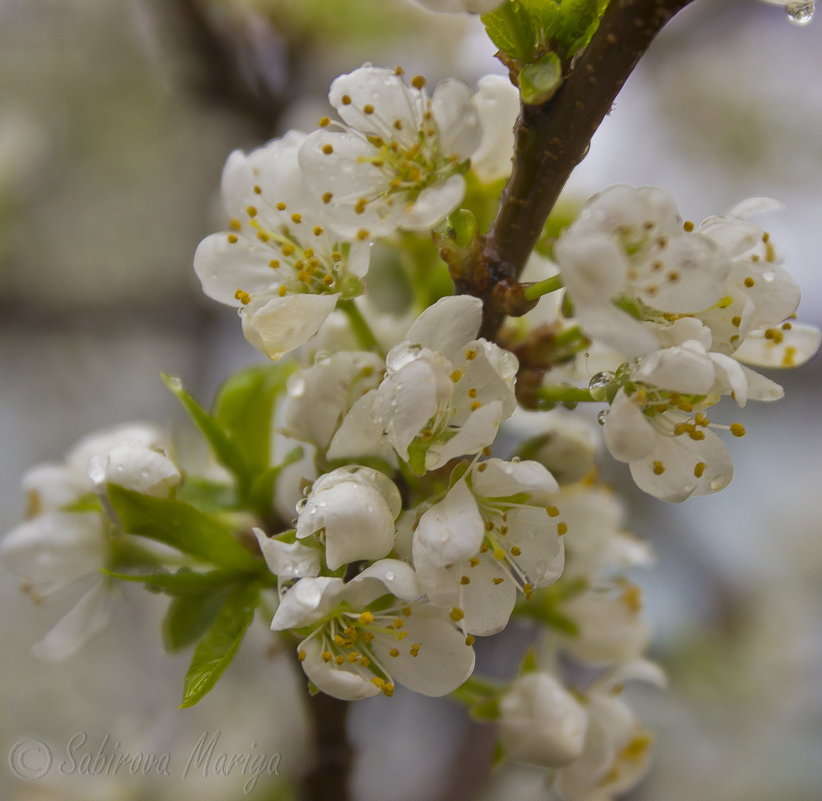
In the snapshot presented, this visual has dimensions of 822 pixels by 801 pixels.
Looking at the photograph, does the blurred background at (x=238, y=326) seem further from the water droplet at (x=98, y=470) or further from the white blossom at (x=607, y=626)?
the water droplet at (x=98, y=470)

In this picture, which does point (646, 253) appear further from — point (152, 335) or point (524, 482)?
point (152, 335)

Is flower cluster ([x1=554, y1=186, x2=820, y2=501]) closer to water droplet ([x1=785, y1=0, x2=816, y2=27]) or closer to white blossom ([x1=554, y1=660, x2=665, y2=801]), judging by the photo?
water droplet ([x1=785, y1=0, x2=816, y2=27])

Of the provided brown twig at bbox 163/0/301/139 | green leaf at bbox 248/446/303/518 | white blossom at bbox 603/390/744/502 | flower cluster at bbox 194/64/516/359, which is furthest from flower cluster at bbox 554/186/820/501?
brown twig at bbox 163/0/301/139

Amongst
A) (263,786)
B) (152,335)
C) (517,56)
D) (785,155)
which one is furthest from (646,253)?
(785,155)

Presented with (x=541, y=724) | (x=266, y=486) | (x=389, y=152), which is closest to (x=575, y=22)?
(x=389, y=152)

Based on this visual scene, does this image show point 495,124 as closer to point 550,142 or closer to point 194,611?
point 550,142
